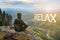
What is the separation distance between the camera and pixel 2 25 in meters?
1.67

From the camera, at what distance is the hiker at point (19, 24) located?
1624mm

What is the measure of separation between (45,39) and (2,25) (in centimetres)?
38

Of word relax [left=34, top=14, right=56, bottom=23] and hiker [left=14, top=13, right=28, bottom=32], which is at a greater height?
word relax [left=34, top=14, right=56, bottom=23]

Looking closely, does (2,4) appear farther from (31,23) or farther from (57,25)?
(57,25)

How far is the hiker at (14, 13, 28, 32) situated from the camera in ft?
5.33

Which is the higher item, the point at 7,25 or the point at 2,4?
the point at 2,4

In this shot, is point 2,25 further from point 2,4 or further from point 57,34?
point 57,34

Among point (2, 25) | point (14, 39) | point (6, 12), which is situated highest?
point (6, 12)

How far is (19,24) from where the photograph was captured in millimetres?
1630

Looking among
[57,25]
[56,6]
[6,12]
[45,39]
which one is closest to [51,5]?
[56,6]

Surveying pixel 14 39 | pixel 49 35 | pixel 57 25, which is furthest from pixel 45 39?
pixel 14 39

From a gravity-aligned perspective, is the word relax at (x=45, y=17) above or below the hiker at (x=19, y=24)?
above

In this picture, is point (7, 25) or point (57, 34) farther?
point (7, 25)

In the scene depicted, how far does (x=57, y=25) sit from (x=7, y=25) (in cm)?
42
